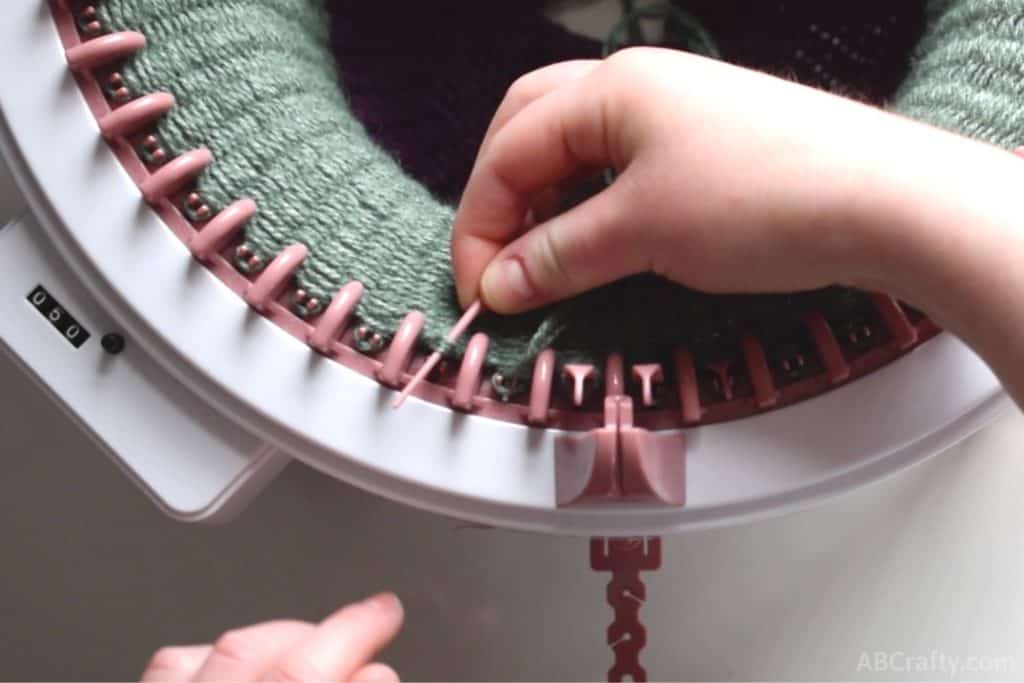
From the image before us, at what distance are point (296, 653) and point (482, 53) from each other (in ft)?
1.17

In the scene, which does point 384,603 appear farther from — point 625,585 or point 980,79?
point 980,79

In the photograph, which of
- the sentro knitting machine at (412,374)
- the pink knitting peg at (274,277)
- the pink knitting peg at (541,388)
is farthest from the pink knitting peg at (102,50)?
the pink knitting peg at (541,388)

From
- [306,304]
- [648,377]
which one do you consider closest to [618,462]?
[648,377]

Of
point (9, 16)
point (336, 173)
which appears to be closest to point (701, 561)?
point (336, 173)

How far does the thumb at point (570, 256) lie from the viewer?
1.23ft

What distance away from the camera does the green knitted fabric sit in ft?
1.32

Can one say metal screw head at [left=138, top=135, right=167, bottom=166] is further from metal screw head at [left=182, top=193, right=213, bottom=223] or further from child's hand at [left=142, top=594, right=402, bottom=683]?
child's hand at [left=142, top=594, right=402, bottom=683]

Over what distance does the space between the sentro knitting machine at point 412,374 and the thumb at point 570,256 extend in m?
0.03

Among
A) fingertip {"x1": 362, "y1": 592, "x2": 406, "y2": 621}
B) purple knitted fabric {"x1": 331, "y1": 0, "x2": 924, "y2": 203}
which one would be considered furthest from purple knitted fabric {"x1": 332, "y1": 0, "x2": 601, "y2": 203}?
fingertip {"x1": 362, "y1": 592, "x2": 406, "y2": 621}

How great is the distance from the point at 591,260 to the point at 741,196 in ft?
0.20

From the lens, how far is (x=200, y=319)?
1.32ft

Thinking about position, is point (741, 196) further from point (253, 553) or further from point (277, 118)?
point (253, 553)

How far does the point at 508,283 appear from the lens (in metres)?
0.40

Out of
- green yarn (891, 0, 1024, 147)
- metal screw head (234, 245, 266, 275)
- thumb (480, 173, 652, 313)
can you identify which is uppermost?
green yarn (891, 0, 1024, 147)
